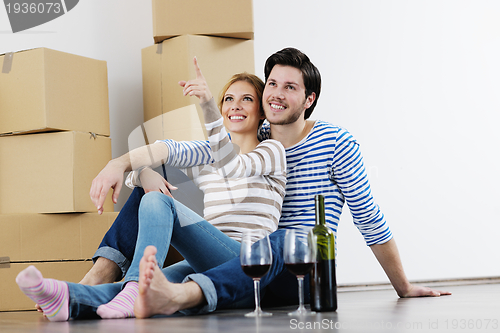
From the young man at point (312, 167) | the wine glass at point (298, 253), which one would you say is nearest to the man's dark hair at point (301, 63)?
the young man at point (312, 167)

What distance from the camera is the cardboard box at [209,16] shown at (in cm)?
186

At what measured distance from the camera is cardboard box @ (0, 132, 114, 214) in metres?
1.78

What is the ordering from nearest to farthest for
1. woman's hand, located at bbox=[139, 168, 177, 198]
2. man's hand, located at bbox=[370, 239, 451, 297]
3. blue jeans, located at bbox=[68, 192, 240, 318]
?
blue jeans, located at bbox=[68, 192, 240, 318], woman's hand, located at bbox=[139, 168, 177, 198], man's hand, located at bbox=[370, 239, 451, 297]

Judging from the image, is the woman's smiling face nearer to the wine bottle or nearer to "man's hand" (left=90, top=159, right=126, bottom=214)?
"man's hand" (left=90, top=159, right=126, bottom=214)

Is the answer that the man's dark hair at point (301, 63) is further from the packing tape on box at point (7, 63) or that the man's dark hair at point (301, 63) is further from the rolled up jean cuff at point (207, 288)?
the packing tape on box at point (7, 63)

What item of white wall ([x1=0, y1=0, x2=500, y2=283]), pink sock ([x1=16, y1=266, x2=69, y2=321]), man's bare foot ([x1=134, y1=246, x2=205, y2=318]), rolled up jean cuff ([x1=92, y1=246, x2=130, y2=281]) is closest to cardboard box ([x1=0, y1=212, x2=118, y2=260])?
rolled up jean cuff ([x1=92, y1=246, x2=130, y2=281])

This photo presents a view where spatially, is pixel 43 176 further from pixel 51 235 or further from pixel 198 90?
pixel 198 90

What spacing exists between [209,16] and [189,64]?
0.19 m

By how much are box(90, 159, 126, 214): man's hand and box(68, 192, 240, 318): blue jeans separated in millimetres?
113

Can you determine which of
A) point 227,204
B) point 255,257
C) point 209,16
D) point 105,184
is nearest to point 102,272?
point 105,184

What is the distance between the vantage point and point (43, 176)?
1799 millimetres

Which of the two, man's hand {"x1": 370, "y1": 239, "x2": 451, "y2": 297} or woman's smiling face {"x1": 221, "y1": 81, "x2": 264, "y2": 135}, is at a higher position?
woman's smiling face {"x1": 221, "y1": 81, "x2": 264, "y2": 135}

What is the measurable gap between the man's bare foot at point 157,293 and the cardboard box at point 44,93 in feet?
3.15

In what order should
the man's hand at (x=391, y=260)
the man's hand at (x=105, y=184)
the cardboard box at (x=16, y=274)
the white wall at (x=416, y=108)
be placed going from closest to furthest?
the man's hand at (x=105, y=184) < the man's hand at (x=391, y=260) < the cardboard box at (x=16, y=274) < the white wall at (x=416, y=108)
